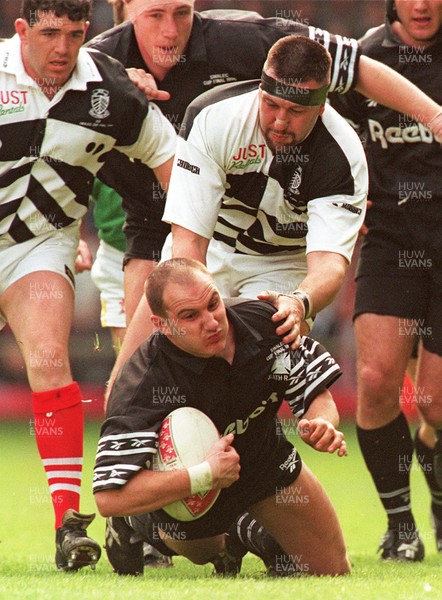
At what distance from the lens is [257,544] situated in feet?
16.3

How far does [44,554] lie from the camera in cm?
572

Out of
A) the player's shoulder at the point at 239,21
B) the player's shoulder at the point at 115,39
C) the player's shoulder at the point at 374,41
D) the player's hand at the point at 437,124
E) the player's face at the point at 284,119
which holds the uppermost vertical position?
the player's shoulder at the point at 239,21

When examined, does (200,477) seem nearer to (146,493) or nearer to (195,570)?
(146,493)

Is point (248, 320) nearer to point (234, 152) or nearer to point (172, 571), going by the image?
point (234, 152)

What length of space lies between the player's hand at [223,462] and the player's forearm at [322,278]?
782 millimetres

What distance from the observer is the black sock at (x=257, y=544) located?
4.93 meters

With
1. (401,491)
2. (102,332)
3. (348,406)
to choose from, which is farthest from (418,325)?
(102,332)

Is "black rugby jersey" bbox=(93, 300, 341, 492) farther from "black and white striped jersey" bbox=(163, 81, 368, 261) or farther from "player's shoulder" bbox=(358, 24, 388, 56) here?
"player's shoulder" bbox=(358, 24, 388, 56)

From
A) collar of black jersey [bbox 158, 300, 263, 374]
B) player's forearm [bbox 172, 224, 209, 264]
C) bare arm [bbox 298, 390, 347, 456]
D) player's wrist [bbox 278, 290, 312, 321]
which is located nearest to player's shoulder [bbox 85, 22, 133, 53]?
player's forearm [bbox 172, 224, 209, 264]

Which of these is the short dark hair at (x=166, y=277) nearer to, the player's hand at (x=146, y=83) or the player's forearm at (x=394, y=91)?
the player's hand at (x=146, y=83)

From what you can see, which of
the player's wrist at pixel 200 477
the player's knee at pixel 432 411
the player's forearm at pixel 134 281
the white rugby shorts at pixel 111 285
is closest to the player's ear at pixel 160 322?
the player's wrist at pixel 200 477

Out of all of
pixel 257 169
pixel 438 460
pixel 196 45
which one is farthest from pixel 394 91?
pixel 438 460

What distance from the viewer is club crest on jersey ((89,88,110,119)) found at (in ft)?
17.6

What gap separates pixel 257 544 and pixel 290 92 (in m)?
1.79
